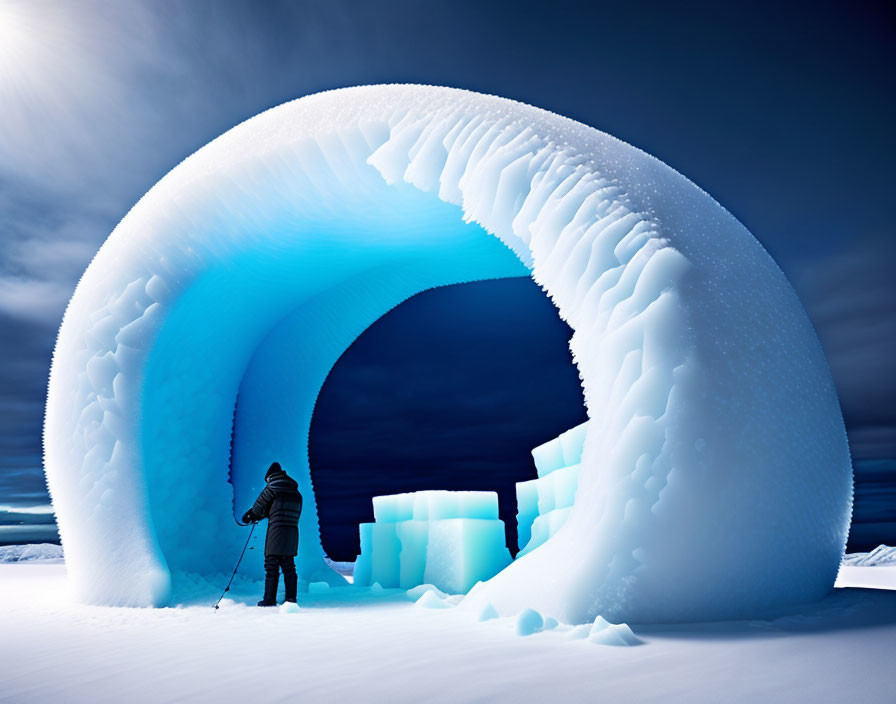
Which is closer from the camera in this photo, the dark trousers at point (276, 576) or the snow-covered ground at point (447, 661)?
the snow-covered ground at point (447, 661)

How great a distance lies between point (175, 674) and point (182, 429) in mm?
4539

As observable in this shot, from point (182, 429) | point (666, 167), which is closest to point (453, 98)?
point (666, 167)

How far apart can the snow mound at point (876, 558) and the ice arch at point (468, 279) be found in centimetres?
1414

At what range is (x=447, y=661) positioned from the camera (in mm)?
3309

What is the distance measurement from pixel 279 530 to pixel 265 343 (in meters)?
3.45

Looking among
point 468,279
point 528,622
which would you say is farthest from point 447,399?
point 528,622

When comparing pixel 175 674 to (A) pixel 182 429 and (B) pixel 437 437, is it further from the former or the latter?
(B) pixel 437 437

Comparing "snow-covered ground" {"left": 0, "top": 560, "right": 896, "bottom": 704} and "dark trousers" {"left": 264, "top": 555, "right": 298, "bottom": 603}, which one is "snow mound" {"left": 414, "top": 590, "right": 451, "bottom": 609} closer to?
"snow-covered ground" {"left": 0, "top": 560, "right": 896, "bottom": 704}

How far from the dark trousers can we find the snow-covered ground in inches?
40.9

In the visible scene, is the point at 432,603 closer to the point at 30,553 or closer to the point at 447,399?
the point at 447,399

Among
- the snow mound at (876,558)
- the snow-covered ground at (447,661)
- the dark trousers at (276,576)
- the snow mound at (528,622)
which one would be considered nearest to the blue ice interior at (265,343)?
the dark trousers at (276,576)

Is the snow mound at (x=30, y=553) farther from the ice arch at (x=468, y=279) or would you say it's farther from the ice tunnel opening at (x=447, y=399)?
the ice arch at (x=468, y=279)

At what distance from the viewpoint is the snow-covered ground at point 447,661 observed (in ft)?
9.16

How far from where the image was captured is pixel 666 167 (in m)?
6.15
